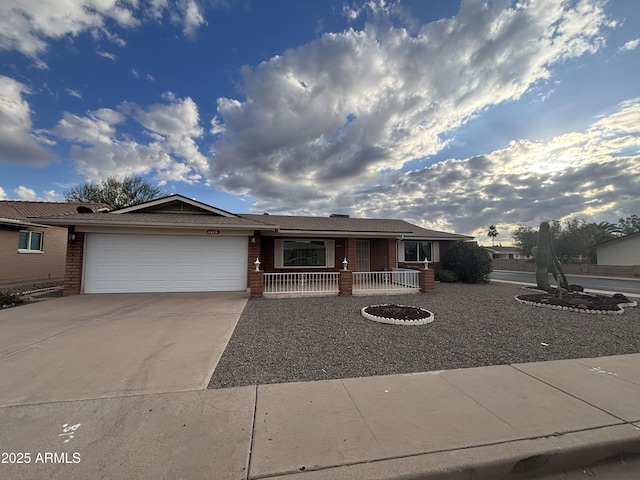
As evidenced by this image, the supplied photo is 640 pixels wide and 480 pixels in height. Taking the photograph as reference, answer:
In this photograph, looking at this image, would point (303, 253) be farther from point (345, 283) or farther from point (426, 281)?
point (426, 281)

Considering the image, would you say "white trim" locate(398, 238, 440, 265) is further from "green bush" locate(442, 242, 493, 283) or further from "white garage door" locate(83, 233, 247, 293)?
"white garage door" locate(83, 233, 247, 293)

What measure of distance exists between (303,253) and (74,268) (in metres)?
9.22

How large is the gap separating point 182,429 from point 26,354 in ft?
12.7

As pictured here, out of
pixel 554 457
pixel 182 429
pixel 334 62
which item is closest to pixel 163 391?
pixel 182 429

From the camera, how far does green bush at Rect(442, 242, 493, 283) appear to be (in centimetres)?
1470

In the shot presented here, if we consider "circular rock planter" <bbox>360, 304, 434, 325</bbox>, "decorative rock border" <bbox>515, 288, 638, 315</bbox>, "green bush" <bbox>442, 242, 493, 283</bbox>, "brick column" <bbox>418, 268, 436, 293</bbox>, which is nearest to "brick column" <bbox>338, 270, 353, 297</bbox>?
"circular rock planter" <bbox>360, 304, 434, 325</bbox>

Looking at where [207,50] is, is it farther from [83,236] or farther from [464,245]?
[464,245]

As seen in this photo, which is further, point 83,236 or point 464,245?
point 464,245

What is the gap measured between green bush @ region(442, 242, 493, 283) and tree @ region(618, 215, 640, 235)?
46.4 m

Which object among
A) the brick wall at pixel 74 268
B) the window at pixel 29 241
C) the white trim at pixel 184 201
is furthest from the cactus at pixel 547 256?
the window at pixel 29 241

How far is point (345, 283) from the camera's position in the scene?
415 inches

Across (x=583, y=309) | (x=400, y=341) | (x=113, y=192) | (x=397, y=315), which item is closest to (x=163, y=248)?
(x=397, y=315)

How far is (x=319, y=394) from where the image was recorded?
3.16 metres

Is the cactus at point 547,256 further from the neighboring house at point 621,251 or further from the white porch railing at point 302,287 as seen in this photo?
the neighboring house at point 621,251
